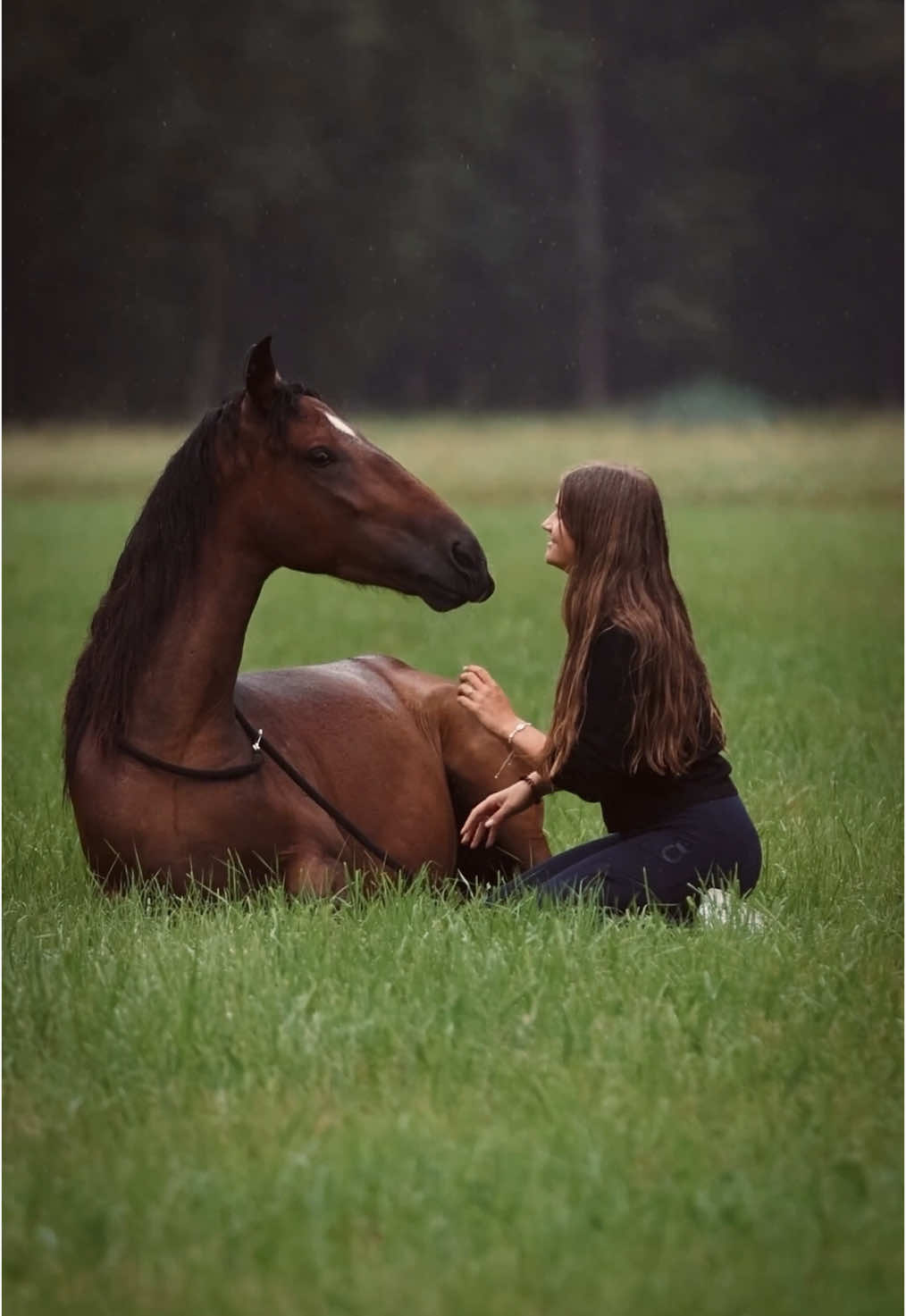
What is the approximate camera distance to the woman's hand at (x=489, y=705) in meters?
4.39

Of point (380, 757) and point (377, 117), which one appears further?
point (377, 117)

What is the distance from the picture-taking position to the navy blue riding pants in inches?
175

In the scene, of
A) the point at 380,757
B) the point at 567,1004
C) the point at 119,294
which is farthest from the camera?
the point at 119,294

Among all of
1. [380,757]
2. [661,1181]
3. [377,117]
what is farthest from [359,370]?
[661,1181]

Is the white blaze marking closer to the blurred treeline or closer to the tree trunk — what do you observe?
the blurred treeline

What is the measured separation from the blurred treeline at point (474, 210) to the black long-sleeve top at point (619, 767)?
16340 mm

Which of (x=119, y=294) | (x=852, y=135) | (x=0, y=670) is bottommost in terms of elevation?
(x=0, y=670)

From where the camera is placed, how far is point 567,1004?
3.70 meters

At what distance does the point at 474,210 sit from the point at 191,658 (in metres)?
25.1

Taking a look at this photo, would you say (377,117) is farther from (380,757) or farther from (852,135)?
(380,757)

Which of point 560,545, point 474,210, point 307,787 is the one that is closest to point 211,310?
point 474,210

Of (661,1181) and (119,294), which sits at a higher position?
(119,294)

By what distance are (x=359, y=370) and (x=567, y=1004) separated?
24.8 m

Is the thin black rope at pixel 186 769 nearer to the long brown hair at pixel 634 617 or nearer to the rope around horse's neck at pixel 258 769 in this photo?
the rope around horse's neck at pixel 258 769
